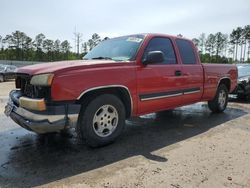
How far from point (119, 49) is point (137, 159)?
2211mm

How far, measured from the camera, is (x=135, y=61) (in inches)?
186

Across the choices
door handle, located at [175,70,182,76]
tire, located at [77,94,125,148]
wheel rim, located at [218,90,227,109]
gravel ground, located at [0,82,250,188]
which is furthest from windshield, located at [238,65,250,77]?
tire, located at [77,94,125,148]

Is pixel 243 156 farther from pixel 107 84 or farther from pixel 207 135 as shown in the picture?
pixel 107 84

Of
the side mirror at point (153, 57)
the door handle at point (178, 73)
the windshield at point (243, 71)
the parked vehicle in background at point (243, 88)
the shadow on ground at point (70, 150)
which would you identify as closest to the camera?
the shadow on ground at point (70, 150)

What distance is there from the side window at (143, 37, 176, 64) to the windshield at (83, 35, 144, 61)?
264mm

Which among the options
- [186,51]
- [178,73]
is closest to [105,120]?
[178,73]

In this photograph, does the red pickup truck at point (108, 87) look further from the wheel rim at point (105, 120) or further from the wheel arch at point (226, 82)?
the wheel arch at point (226, 82)

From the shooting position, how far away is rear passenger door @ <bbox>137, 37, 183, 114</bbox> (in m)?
4.83

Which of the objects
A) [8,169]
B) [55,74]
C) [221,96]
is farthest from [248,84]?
[8,169]

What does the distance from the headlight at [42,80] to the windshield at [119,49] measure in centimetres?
151

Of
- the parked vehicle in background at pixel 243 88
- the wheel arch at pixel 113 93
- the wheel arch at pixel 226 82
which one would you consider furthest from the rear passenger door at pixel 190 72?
the parked vehicle in background at pixel 243 88

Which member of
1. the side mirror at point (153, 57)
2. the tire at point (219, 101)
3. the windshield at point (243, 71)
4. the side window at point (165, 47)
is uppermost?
the side window at point (165, 47)

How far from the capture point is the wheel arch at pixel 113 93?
4115 millimetres

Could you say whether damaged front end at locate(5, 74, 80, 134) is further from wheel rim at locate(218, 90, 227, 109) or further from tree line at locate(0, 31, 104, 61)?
tree line at locate(0, 31, 104, 61)
